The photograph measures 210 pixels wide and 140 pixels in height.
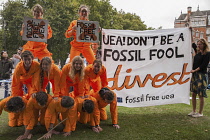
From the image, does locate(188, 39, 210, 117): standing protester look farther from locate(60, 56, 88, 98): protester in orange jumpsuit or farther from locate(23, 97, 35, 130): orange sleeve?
locate(23, 97, 35, 130): orange sleeve

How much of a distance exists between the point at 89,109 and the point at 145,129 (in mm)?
1345

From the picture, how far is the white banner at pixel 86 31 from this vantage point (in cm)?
505

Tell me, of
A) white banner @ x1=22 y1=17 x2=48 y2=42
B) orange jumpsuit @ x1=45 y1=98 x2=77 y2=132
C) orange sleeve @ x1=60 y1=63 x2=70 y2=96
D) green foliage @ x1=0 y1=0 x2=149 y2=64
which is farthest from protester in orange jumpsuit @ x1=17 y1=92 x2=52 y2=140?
green foliage @ x1=0 y1=0 x2=149 y2=64

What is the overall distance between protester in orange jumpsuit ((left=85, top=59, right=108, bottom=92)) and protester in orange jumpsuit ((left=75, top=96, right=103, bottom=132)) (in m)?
0.50

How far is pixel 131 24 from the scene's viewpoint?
4388 centimetres

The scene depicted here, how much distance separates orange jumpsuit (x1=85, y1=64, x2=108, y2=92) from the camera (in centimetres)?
469

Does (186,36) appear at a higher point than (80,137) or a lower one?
higher

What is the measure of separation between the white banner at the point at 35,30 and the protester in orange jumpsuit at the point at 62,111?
174cm

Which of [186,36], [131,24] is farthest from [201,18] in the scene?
[186,36]

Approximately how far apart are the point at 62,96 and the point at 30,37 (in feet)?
5.69

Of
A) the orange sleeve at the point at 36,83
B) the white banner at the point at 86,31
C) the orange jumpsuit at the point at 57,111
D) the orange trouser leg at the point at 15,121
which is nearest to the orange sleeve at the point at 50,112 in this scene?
the orange jumpsuit at the point at 57,111

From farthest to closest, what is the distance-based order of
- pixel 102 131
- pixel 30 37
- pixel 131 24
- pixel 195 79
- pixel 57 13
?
pixel 131 24, pixel 57 13, pixel 195 79, pixel 30 37, pixel 102 131

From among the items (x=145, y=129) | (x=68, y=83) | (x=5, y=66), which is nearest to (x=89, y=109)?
(x=68, y=83)

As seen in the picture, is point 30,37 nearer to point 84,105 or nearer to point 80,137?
point 84,105
